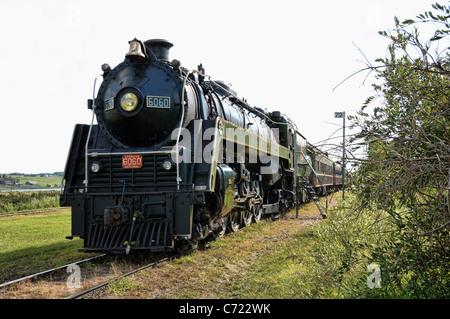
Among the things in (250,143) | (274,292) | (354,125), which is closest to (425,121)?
(354,125)

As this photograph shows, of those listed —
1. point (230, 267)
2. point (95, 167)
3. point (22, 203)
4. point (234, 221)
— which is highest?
point (95, 167)

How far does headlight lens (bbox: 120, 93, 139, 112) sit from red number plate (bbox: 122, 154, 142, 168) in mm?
912

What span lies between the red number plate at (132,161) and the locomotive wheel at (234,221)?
10.5 feet

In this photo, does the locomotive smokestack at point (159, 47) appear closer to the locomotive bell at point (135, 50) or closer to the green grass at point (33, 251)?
the locomotive bell at point (135, 50)

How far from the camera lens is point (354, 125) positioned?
13.2 ft

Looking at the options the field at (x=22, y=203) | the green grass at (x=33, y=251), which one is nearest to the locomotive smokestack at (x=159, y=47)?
the green grass at (x=33, y=251)

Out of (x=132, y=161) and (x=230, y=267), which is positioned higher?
(x=132, y=161)

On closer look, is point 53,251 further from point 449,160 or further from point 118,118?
point 449,160

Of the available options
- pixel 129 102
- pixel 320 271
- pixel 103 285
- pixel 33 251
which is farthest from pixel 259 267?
pixel 33 251

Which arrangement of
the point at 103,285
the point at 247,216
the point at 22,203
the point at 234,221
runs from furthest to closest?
the point at 22,203, the point at 247,216, the point at 234,221, the point at 103,285

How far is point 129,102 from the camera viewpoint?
→ 770cm

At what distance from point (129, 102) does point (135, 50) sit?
1.05m

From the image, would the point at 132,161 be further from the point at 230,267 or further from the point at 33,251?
the point at 33,251

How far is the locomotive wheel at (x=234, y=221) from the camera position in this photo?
995cm
